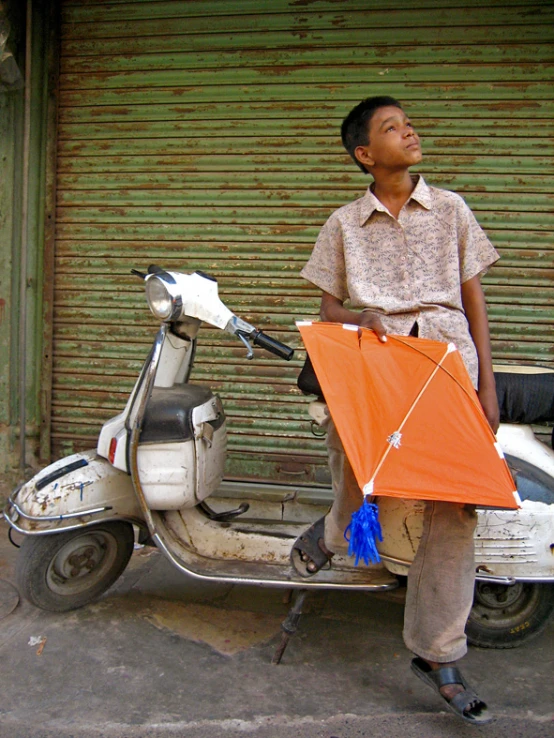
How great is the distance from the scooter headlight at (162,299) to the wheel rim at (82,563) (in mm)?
1010

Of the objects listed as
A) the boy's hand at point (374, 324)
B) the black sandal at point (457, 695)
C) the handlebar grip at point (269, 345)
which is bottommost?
the black sandal at point (457, 695)

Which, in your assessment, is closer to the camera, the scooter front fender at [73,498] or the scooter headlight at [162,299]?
the scooter headlight at [162,299]

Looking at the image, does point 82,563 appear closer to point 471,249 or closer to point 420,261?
point 420,261

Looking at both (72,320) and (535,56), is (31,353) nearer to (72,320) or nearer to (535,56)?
(72,320)

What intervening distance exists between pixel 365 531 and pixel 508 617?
102 cm

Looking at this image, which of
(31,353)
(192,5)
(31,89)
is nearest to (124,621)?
(31,353)

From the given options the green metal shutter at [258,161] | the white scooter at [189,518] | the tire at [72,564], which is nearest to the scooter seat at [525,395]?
the white scooter at [189,518]

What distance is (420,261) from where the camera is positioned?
2.44 metres

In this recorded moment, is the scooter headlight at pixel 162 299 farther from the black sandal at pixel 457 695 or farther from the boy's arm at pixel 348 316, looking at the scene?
the black sandal at pixel 457 695

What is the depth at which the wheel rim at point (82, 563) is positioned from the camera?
2.83 meters

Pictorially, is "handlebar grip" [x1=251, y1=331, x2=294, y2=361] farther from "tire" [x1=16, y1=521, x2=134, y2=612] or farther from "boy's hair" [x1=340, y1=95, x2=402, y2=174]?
"tire" [x1=16, y1=521, x2=134, y2=612]

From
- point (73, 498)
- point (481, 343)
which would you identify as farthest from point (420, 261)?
point (73, 498)

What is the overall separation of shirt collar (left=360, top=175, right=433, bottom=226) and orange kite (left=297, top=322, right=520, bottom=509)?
53cm

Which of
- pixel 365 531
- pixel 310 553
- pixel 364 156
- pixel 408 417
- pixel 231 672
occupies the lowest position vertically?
pixel 231 672
